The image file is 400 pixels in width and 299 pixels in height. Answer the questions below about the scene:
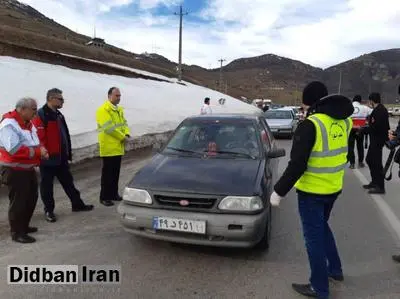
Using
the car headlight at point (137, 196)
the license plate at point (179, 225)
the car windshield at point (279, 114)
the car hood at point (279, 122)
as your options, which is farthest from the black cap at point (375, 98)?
the car windshield at point (279, 114)

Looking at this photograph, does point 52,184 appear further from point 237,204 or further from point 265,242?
point 265,242

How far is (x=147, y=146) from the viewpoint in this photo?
14.1 m

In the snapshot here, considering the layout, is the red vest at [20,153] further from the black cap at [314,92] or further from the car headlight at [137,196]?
the black cap at [314,92]

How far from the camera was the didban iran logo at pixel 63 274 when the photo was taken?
3.83 m

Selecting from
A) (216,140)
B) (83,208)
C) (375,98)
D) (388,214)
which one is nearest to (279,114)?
(375,98)

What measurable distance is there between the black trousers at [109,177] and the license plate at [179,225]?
254cm

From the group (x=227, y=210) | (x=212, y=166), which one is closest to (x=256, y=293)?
(x=227, y=210)

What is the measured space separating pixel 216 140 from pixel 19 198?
8.36ft

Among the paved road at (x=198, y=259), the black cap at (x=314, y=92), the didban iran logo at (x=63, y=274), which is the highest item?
the black cap at (x=314, y=92)

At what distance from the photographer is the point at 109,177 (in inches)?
259

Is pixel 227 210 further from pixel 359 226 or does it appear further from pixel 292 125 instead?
pixel 292 125

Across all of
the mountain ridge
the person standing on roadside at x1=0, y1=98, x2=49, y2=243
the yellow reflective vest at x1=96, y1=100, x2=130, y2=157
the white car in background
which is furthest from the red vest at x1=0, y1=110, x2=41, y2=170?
the mountain ridge

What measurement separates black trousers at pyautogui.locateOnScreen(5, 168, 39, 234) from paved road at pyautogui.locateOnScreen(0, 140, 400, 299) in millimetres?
216

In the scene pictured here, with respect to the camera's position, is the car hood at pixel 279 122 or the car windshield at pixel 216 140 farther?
the car hood at pixel 279 122
